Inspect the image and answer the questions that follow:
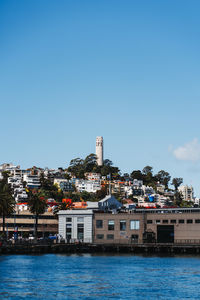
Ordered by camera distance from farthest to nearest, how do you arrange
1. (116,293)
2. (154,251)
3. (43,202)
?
(43,202) → (154,251) → (116,293)

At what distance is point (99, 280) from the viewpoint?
79.2 metres

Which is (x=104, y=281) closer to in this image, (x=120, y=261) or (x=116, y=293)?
(x=116, y=293)

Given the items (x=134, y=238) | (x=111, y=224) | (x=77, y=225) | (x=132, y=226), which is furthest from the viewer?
(x=77, y=225)

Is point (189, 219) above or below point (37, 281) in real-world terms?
above

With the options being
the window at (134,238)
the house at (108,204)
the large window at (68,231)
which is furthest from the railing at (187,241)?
the large window at (68,231)

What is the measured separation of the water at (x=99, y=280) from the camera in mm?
67438

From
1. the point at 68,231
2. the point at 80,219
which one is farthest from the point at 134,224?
the point at 68,231

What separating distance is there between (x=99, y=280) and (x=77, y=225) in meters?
74.7

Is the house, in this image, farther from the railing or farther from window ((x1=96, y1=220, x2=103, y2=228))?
the railing

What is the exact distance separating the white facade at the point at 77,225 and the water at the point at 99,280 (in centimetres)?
4425

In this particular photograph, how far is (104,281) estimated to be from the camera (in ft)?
257

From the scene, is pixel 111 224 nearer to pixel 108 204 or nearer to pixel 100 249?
pixel 100 249

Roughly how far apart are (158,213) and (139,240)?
28.8 feet

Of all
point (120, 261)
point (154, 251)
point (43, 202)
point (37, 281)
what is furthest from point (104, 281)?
point (43, 202)
